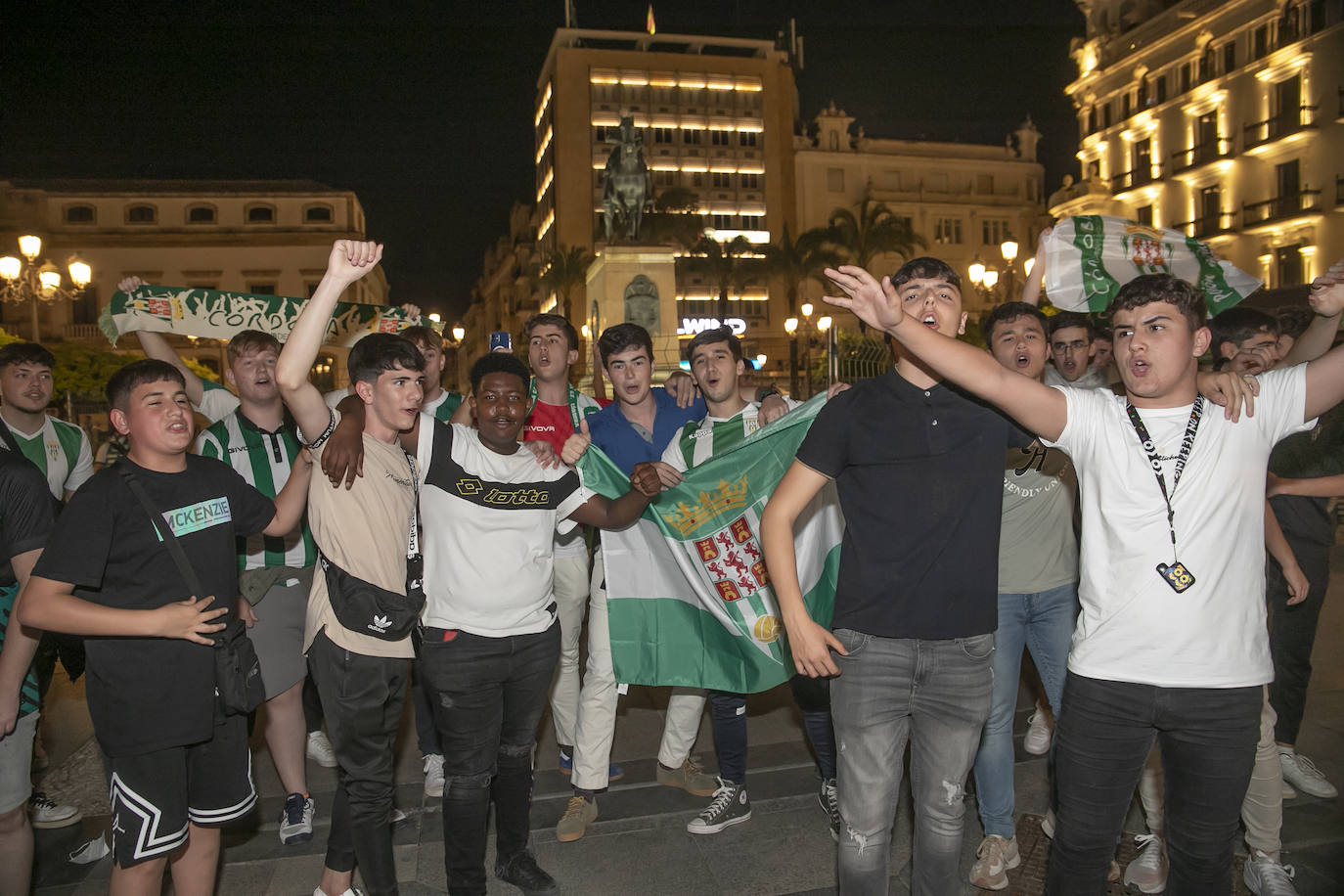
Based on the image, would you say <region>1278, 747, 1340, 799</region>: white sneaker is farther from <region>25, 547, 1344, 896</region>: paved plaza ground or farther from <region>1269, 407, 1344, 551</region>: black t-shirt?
<region>1269, 407, 1344, 551</region>: black t-shirt

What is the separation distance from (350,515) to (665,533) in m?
1.53

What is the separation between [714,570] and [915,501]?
1.60 m

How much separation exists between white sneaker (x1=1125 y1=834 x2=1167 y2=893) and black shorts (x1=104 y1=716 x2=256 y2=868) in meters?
3.46

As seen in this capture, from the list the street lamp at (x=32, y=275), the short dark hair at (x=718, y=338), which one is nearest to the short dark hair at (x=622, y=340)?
the short dark hair at (x=718, y=338)

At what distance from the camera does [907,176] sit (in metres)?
73.8

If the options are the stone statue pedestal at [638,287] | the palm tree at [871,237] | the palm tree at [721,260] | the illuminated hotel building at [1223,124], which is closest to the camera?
the stone statue pedestal at [638,287]

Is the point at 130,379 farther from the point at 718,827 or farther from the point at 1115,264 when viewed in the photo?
the point at 1115,264

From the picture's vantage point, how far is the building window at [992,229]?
243ft

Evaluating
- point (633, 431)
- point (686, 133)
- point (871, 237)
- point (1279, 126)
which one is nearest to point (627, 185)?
point (633, 431)

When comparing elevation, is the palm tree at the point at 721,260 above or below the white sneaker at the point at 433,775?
above

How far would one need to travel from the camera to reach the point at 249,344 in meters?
4.52

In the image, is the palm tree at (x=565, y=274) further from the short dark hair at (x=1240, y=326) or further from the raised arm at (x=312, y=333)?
the raised arm at (x=312, y=333)

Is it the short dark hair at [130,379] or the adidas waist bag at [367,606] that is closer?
the short dark hair at [130,379]

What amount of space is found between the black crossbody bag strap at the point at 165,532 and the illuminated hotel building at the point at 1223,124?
1615 inches
